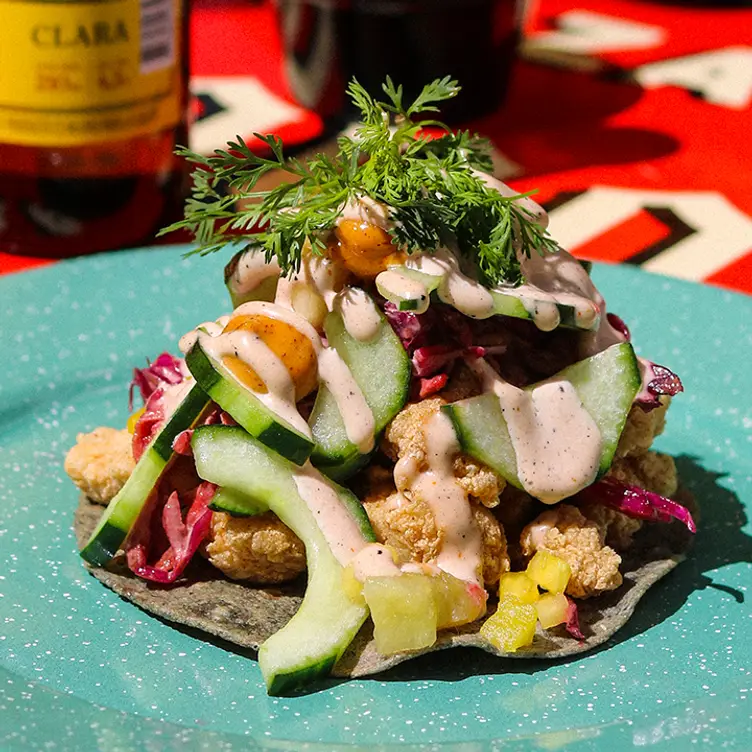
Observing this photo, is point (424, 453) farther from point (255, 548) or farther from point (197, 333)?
point (197, 333)

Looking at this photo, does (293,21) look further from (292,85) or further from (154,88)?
(154,88)

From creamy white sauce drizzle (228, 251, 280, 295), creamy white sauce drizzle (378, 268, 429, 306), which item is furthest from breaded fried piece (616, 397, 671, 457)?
creamy white sauce drizzle (228, 251, 280, 295)

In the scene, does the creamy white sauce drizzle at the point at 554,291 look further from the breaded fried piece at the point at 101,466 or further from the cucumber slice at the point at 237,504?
the breaded fried piece at the point at 101,466

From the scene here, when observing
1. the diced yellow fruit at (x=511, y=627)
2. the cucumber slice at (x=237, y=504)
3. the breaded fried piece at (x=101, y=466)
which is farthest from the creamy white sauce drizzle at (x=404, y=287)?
the breaded fried piece at (x=101, y=466)

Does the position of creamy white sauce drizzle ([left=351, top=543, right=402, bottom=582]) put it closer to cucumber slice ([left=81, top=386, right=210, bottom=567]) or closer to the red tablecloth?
cucumber slice ([left=81, top=386, right=210, bottom=567])

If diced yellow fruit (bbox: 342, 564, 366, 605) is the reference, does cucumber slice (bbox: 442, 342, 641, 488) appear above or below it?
above

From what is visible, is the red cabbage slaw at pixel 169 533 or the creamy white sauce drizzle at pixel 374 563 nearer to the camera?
the creamy white sauce drizzle at pixel 374 563

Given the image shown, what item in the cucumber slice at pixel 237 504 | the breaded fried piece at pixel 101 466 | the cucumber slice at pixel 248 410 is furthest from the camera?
the breaded fried piece at pixel 101 466
